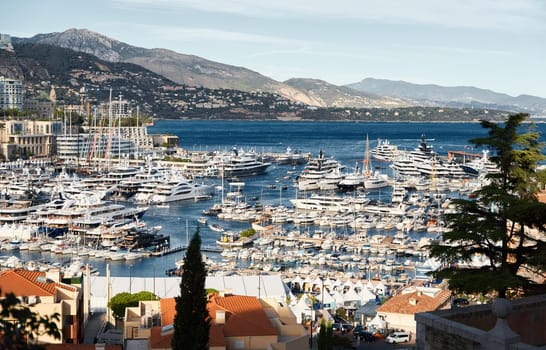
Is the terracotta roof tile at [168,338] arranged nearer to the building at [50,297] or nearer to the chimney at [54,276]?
the building at [50,297]

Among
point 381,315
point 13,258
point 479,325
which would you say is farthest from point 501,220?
point 13,258

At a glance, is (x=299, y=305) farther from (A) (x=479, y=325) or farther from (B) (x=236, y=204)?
(B) (x=236, y=204)

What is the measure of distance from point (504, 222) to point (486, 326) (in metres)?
3.47

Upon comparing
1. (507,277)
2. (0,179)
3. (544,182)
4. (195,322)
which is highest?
(544,182)

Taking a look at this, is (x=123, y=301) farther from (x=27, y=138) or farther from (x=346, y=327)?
(x=27, y=138)

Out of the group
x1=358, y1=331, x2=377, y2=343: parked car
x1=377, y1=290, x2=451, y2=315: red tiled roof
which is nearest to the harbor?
x1=377, y1=290, x2=451, y2=315: red tiled roof

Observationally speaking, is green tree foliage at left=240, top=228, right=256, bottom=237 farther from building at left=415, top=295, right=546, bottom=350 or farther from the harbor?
building at left=415, top=295, right=546, bottom=350

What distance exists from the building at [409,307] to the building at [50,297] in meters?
7.39

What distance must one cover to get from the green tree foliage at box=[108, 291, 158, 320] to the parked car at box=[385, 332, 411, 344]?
4.92 metres

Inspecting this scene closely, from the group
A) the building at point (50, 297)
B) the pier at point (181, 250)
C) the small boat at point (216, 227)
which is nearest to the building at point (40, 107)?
the small boat at point (216, 227)

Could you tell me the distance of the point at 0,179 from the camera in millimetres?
57312

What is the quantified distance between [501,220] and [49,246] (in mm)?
26169

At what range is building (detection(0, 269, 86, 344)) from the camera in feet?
42.6

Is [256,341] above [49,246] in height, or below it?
above
